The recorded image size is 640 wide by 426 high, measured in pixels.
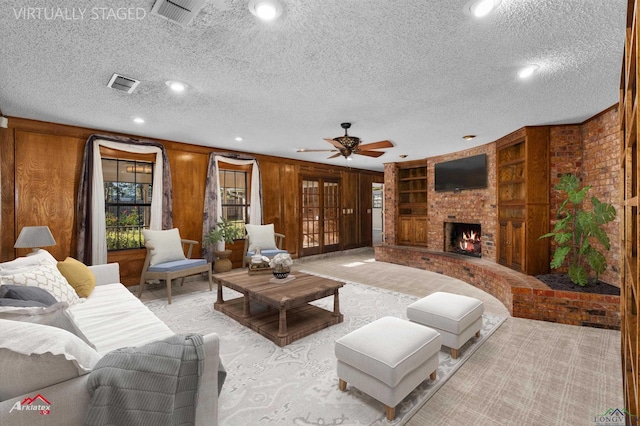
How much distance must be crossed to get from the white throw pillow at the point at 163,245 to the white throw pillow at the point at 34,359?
331 cm

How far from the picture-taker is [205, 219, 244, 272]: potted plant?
517 cm

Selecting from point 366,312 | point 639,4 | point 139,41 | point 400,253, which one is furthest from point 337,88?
point 400,253

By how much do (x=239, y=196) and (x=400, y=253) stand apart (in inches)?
151

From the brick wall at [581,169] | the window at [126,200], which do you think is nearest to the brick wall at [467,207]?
the brick wall at [581,169]

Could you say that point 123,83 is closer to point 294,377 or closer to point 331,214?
point 294,377

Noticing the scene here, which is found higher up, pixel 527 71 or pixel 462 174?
pixel 527 71

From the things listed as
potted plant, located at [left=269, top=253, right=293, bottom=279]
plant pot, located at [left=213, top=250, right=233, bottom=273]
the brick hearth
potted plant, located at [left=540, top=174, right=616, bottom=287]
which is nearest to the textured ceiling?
potted plant, located at [left=540, top=174, right=616, bottom=287]

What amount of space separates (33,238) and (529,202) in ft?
20.5

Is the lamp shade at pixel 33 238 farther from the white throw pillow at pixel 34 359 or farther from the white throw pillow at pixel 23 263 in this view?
the white throw pillow at pixel 34 359

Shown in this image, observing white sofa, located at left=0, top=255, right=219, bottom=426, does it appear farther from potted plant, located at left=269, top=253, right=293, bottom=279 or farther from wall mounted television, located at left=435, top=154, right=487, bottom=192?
wall mounted television, located at left=435, top=154, right=487, bottom=192

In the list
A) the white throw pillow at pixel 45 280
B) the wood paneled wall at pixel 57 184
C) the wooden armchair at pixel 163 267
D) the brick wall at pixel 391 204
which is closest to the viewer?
the white throw pillow at pixel 45 280

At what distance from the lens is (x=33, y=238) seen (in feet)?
10.4

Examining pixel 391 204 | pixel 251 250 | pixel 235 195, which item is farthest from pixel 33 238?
pixel 391 204

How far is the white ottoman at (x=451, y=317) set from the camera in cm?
243
